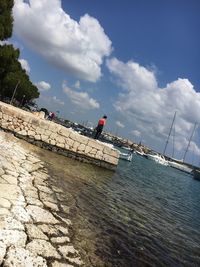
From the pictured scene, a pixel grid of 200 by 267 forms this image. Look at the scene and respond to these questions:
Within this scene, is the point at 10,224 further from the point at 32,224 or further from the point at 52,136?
the point at 52,136

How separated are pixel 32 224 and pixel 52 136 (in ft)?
33.5

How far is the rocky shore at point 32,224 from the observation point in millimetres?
3918

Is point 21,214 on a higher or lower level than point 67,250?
higher

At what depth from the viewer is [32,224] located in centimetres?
489

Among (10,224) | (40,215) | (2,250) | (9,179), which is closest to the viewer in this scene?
(2,250)

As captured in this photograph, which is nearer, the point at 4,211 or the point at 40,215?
the point at 4,211

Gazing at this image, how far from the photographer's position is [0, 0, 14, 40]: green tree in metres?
22.0

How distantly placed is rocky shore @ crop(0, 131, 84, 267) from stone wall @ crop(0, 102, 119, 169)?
6940 mm

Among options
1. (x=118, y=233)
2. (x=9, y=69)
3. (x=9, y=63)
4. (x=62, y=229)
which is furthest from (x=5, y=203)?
(x=9, y=69)

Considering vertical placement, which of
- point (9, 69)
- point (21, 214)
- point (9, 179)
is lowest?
point (21, 214)

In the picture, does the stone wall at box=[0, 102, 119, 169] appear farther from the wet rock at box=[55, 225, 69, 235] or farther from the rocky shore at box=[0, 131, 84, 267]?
the wet rock at box=[55, 225, 69, 235]

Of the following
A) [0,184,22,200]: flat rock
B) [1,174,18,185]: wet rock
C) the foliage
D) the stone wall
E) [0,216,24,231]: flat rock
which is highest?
the foliage

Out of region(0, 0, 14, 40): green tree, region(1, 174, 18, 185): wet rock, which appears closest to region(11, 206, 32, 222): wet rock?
region(1, 174, 18, 185): wet rock

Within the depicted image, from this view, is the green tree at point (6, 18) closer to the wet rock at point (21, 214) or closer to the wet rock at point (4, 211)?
the wet rock at point (21, 214)
